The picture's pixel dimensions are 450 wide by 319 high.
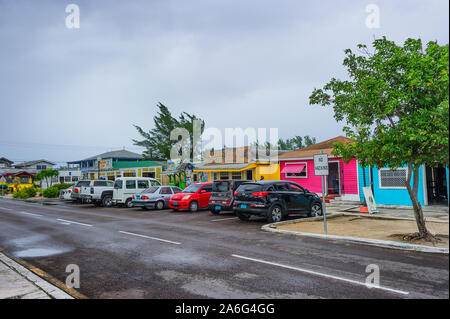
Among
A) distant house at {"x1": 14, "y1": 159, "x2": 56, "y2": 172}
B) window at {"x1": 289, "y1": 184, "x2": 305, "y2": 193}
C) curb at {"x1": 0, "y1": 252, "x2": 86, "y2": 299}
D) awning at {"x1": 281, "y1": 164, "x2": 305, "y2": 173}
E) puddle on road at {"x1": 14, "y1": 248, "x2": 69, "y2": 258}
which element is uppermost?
distant house at {"x1": 14, "y1": 159, "x2": 56, "y2": 172}

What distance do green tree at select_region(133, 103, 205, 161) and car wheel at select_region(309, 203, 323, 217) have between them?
116ft

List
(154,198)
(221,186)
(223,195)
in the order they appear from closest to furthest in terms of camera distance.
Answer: (223,195), (221,186), (154,198)

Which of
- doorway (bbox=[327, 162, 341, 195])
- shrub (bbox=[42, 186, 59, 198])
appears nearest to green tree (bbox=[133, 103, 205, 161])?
shrub (bbox=[42, 186, 59, 198])

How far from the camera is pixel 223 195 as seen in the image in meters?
A: 15.2

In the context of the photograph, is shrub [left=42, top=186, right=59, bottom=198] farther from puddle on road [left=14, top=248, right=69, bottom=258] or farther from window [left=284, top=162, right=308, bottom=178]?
Answer: puddle on road [left=14, top=248, right=69, bottom=258]

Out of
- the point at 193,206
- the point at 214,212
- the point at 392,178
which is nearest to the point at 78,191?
the point at 193,206

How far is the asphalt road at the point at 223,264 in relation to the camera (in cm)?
486

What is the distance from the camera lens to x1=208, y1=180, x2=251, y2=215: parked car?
A: 15.0 meters

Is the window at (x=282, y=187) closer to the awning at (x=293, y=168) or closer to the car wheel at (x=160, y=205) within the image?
the car wheel at (x=160, y=205)

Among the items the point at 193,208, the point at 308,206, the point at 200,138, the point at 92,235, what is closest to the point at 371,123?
the point at 308,206

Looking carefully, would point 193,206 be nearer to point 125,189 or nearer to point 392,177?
point 125,189

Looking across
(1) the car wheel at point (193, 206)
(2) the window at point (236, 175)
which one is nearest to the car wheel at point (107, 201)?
(1) the car wheel at point (193, 206)

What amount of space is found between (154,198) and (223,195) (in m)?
6.06
